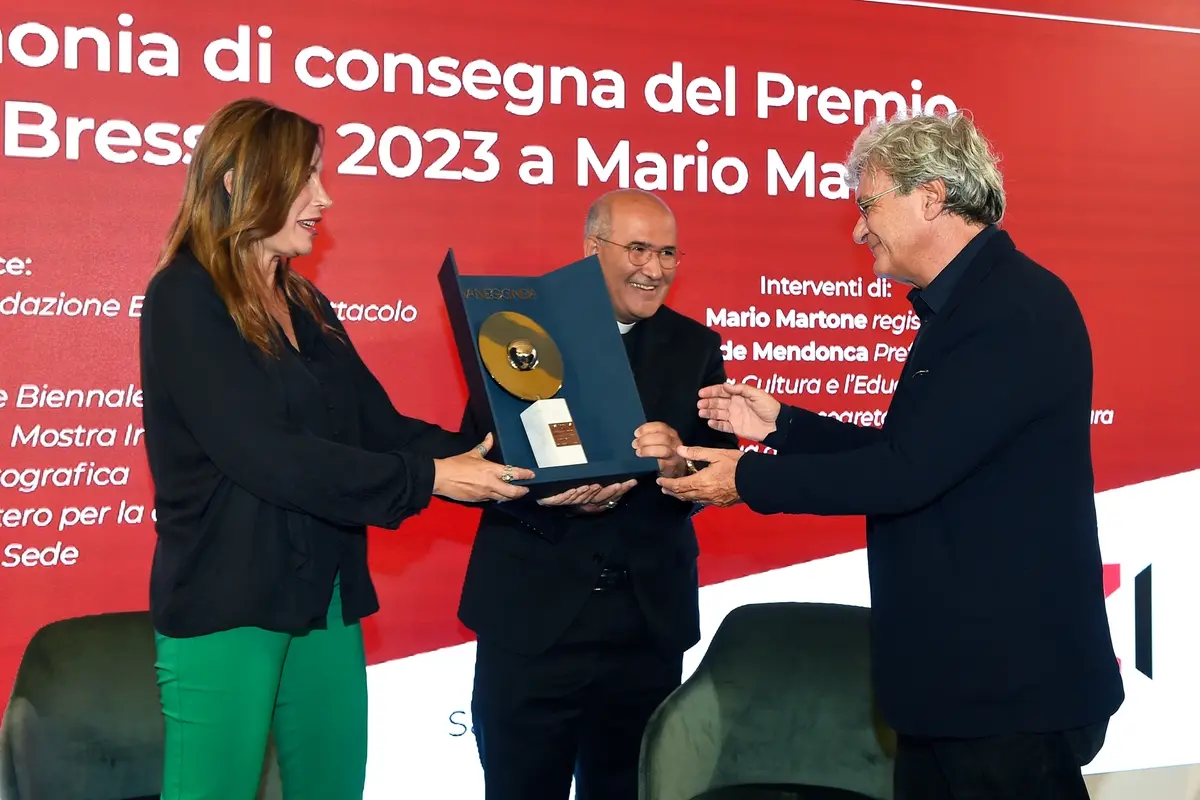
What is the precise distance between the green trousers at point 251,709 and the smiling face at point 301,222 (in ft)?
2.08

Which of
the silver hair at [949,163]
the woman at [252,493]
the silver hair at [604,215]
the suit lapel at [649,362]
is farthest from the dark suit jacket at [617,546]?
the silver hair at [949,163]

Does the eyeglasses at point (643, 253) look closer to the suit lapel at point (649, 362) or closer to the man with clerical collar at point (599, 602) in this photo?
the man with clerical collar at point (599, 602)

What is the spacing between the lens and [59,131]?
2967mm

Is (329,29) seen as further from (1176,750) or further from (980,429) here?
(1176,750)

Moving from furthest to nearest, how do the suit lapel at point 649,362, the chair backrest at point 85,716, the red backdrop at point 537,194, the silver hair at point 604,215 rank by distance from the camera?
the red backdrop at point 537,194
the silver hair at point 604,215
the suit lapel at point 649,362
the chair backrest at point 85,716

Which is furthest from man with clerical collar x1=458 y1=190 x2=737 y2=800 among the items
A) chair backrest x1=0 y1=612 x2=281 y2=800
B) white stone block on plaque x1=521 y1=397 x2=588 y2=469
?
chair backrest x1=0 y1=612 x2=281 y2=800

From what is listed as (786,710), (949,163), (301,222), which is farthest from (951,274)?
(786,710)

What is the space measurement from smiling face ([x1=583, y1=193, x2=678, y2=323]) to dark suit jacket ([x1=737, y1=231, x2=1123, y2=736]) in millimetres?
926

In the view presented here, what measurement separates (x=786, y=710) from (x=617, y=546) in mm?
619

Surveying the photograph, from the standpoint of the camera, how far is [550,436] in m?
2.24

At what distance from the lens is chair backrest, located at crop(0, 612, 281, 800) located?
238 centimetres

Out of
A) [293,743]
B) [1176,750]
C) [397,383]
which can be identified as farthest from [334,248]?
[1176,750]

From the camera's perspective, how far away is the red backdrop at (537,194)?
2.99 m

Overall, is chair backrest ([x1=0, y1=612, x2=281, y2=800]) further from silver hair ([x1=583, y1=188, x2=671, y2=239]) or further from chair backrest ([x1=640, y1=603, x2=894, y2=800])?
silver hair ([x1=583, y1=188, x2=671, y2=239])
